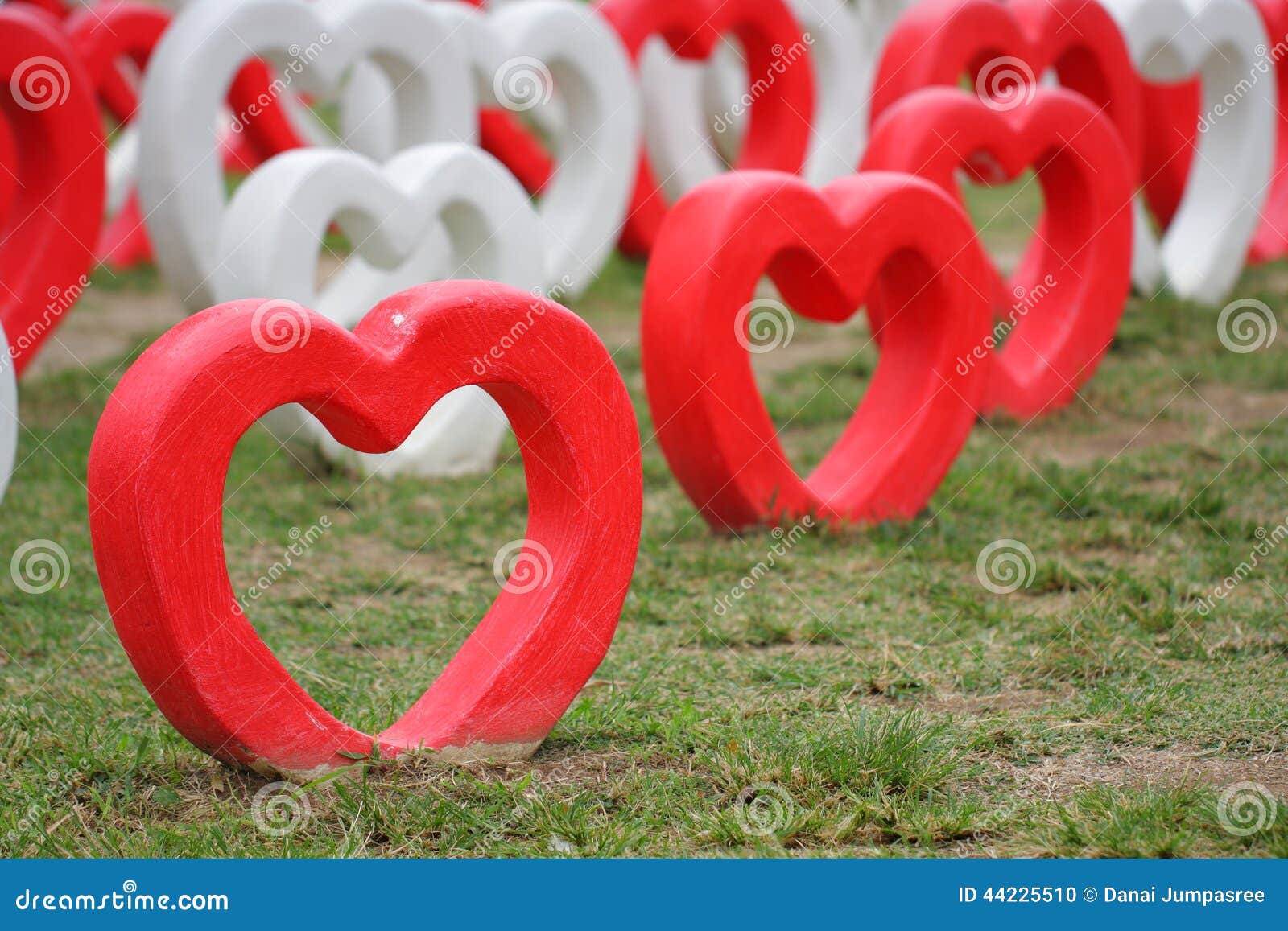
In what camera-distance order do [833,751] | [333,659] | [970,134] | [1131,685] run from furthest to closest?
[970,134] → [333,659] → [1131,685] → [833,751]

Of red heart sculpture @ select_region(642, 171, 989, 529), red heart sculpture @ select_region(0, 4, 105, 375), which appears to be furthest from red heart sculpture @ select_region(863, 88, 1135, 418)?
red heart sculpture @ select_region(0, 4, 105, 375)

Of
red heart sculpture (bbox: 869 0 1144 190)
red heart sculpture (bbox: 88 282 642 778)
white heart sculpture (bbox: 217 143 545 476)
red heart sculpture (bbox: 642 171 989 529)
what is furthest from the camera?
red heart sculpture (bbox: 869 0 1144 190)

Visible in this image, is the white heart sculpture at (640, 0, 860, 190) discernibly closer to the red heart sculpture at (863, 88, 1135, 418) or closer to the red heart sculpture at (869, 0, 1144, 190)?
the red heart sculpture at (869, 0, 1144, 190)

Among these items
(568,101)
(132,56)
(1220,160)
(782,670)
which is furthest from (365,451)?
(1220,160)

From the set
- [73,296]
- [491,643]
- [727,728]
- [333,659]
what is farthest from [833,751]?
[73,296]

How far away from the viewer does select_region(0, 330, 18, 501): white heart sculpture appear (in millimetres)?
3652

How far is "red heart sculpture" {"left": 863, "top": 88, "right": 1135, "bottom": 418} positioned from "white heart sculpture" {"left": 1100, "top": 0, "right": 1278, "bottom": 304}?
162 centimetres

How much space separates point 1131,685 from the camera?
3.62 m

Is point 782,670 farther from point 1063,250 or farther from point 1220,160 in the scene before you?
point 1220,160

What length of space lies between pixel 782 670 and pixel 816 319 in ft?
4.83

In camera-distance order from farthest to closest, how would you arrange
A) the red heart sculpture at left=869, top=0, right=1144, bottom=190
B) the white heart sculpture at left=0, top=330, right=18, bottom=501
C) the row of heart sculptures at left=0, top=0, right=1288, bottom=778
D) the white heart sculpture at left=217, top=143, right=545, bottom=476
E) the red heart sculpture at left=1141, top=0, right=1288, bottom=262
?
1. the red heart sculpture at left=1141, top=0, right=1288, bottom=262
2. the red heart sculpture at left=869, top=0, right=1144, bottom=190
3. the white heart sculpture at left=217, top=143, right=545, bottom=476
4. the white heart sculpture at left=0, top=330, right=18, bottom=501
5. the row of heart sculptures at left=0, top=0, right=1288, bottom=778

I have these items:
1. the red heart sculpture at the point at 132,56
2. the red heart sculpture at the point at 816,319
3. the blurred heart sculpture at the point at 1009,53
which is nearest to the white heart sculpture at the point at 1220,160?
the blurred heart sculpture at the point at 1009,53

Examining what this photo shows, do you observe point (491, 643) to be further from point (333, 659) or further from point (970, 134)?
point (970, 134)

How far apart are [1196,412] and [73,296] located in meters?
4.74
